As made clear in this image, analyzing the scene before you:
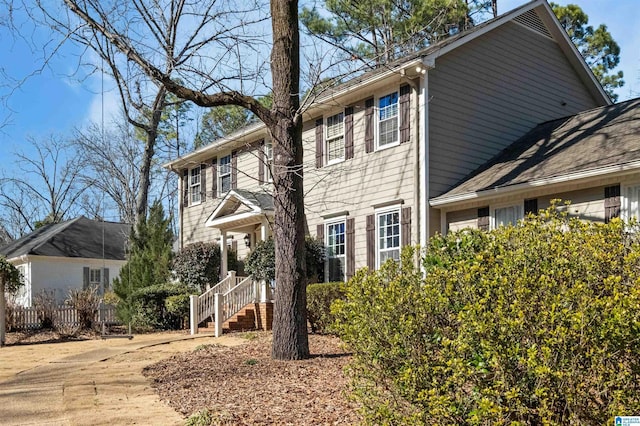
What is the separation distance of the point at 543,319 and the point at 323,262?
12.0 meters

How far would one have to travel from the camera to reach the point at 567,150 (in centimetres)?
1255

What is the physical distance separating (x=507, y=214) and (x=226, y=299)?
737 centimetres

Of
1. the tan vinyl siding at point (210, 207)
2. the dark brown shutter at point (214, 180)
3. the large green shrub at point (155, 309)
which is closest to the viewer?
the large green shrub at point (155, 309)

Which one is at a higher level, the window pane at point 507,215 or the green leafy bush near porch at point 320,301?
the window pane at point 507,215

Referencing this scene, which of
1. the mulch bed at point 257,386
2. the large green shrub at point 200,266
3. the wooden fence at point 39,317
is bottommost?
the wooden fence at point 39,317

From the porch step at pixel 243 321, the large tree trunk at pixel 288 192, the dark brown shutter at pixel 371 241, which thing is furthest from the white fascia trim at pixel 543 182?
the porch step at pixel 243 321

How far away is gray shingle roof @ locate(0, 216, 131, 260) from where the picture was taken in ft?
85.3

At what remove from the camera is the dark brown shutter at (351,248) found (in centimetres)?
1449

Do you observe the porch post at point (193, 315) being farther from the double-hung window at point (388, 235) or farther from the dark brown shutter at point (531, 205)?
the dark brown shutter at point (531, 205)

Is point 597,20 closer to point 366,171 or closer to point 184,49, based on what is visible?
point 366,171

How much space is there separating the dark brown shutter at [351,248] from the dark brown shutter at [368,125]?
1.81 m

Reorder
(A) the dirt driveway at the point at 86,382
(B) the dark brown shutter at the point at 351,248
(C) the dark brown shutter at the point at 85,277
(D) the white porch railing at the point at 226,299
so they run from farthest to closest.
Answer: (C) the dark brown shutter at the point at 85,277 < (D) the white porch railing at the point at 226,299 < (B) the dark brown shutter at the point at 351,248 < (A) the dirt driveway at the point at 86,382

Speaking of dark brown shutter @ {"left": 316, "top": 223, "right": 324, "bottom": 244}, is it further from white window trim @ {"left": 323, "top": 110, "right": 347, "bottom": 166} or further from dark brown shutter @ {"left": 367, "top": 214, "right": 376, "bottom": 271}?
dark brown shutter @ {"left": 367, "top": 214, "right": 376, "bottom": 271}

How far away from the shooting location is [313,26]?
81.5ft
